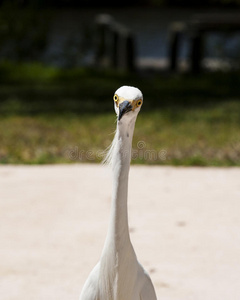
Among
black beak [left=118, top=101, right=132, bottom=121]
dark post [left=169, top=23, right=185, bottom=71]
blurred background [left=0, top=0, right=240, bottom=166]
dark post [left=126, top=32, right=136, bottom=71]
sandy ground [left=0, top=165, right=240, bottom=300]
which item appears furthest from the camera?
dark post [left=126, top=32, right=136, bottom=71]

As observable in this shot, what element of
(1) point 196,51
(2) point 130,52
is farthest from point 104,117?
(2) point 130,52

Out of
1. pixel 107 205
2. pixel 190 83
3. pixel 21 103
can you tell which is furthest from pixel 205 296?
pixel 190 83

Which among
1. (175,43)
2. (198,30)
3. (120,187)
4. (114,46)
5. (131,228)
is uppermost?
(120,187)

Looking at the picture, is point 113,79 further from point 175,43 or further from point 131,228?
point 131,228

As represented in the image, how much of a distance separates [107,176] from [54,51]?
9331mm

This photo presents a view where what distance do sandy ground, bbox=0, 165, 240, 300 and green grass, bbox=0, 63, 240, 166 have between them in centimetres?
52

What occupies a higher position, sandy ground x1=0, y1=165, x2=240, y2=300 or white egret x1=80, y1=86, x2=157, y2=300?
white egret x1=80, y1=86, x2=157, y2=300

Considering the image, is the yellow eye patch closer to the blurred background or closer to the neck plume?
the neck plume

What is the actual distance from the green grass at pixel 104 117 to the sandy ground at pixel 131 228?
52cm

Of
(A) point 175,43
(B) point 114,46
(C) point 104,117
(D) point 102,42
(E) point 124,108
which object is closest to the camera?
(E) point 124,108

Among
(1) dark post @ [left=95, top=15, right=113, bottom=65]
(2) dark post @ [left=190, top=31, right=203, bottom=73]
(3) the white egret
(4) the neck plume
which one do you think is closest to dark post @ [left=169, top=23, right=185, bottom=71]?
(2) dark post @ [left=190, top=31, right=203, bottom=73]

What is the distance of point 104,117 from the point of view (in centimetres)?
912

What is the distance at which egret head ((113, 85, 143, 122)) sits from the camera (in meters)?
2.29

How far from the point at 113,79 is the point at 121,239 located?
10269mm
